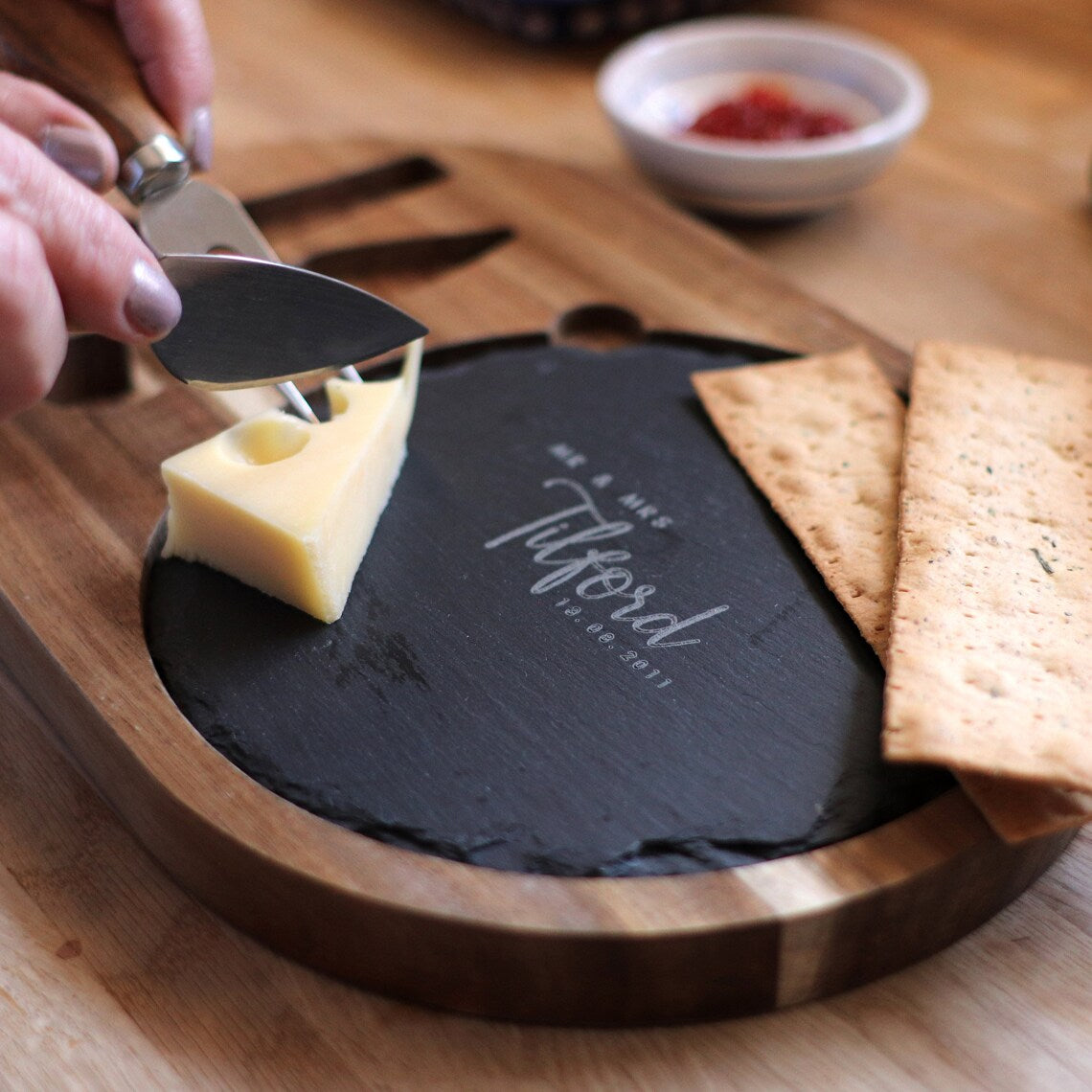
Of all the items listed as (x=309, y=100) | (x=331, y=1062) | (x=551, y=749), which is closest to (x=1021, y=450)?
(x=551, y=749)

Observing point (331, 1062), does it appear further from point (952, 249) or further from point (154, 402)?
point (952, 249)

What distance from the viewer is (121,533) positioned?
3.74 ft

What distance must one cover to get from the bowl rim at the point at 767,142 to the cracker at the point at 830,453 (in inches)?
17.3

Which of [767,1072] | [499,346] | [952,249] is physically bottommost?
[767,1072]

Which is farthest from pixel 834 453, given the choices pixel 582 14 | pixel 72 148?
pixel 582 14

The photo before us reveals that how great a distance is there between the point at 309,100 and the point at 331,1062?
179 centimetres

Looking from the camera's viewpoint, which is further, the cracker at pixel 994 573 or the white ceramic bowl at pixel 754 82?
the white ceramic bowl at pixel 754 82

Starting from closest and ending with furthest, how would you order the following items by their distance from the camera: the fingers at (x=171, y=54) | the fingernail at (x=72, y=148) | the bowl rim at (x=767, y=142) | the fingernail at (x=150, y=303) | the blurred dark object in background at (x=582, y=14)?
the fingernail at (x=150, y=303), the fingernail at (x=72, y=148), the fingers at (x=171, y=54), the bowl rim at (x=767, y=142), the blurred dark object in background at (x=582, y=14)

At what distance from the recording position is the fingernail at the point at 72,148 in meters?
1.09

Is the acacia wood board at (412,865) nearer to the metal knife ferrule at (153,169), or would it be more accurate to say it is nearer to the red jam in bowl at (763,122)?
the metal knife ferrule at (153,169)

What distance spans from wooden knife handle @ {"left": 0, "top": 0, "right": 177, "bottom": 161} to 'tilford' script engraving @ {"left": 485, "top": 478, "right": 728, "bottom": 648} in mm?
527

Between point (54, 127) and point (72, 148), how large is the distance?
0.03m

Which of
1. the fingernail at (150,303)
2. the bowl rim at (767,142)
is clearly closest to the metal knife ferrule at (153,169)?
the fingernail at (150,303)

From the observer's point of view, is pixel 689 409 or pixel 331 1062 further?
pixel 689 409
